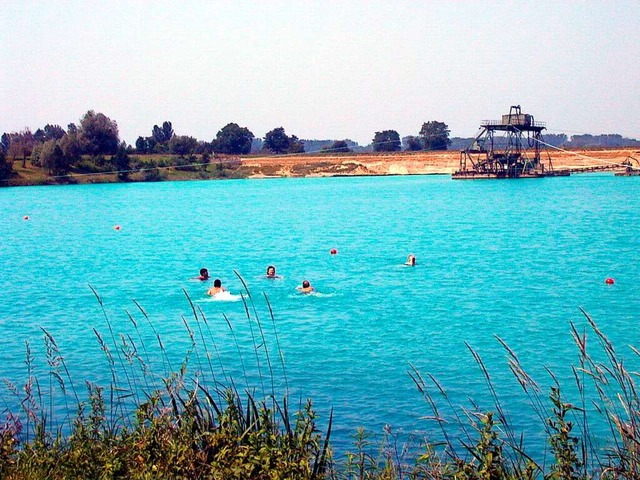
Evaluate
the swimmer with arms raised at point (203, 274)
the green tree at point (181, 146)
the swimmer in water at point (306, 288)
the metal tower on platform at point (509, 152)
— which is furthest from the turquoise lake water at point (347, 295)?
the green tree at point (181, 146)

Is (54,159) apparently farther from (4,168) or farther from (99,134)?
(99,134)

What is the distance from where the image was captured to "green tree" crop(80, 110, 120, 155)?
506 ft

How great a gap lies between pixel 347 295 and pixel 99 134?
132821mm

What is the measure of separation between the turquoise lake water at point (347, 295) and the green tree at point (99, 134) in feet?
255

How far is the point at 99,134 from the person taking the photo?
155500 mm

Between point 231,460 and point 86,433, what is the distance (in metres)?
2.78

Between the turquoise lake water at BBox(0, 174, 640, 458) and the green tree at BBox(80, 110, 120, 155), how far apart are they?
77.8 metres

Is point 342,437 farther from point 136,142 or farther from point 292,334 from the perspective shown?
point 136,142

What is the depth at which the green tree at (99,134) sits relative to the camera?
6068 inches

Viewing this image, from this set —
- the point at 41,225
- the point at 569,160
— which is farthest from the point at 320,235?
the point at 569,160

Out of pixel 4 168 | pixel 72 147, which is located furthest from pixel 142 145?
pixel 4 168

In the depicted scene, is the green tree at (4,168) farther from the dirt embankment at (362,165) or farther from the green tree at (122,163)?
the dirt embankment at (362,165)

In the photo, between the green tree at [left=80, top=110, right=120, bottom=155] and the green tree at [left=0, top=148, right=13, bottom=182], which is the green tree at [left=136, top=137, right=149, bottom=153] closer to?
the green tree at [left=80, top=110, right=120, bottom=155]

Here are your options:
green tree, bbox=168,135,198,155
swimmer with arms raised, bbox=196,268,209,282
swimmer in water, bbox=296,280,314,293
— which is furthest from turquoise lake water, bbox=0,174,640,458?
green tree, bbox=168,135,198,155
